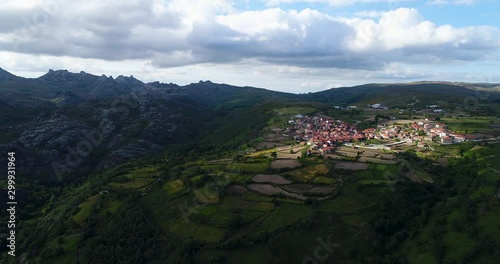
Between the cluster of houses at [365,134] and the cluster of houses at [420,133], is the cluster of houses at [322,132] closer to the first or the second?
the cluster of houses at [365,134]

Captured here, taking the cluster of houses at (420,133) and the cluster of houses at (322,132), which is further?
the cluster of houses at (420,133)

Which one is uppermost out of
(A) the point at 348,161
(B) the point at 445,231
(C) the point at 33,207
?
(A) the point at 348,161

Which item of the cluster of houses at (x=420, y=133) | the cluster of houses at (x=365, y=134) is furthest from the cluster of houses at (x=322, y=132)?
the cluster of houses at (x=420, y=133)

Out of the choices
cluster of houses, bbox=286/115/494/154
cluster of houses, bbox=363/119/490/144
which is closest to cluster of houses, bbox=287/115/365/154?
cluster of houses, bbox=286/115/494/154

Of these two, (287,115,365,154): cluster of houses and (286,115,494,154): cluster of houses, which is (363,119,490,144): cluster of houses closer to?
(286,115,494,154): cluster of houses

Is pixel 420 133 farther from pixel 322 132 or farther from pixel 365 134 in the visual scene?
pixel 322 132

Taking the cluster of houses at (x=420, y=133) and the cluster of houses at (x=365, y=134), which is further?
→ the cluster of houses at (x=420, y=133)

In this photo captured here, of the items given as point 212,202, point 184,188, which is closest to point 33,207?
point 184,188

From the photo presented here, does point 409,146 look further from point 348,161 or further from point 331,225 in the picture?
point 331,225
